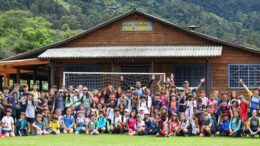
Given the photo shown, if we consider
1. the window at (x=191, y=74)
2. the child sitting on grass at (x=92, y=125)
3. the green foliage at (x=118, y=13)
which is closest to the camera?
the child sitting on grass at (x=92, y=125)

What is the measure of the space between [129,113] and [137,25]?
1077 centimetres

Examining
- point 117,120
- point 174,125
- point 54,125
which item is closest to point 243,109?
point 174,125

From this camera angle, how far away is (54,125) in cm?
2048

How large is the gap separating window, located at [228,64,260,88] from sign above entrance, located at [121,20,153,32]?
510cm

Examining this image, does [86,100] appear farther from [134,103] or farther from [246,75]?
[246,75]

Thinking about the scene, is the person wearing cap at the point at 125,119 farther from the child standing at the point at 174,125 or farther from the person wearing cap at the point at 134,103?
the child standing at the point at 174,125

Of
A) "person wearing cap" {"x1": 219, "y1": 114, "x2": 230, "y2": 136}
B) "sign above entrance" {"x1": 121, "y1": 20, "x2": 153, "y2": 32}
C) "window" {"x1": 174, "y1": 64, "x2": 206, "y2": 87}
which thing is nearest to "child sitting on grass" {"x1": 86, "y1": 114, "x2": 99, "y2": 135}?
"person wearing cap" {"x1": 219, "y1": 114, "x2": 230, "y2": 136}

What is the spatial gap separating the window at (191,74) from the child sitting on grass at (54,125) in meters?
10.2

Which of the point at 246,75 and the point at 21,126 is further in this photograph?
the point at 246,75

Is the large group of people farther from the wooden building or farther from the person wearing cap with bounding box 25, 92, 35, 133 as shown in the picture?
the wooden building

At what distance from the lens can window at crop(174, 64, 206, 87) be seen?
28.9 metres

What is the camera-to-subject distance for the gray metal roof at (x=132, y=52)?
2764 centimetres

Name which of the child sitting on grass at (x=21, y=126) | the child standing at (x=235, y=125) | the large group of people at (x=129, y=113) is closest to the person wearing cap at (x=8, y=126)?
the large group of people at (x=129, y=113)

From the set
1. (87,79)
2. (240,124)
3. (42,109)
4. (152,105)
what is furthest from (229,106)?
(87,79)
